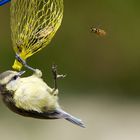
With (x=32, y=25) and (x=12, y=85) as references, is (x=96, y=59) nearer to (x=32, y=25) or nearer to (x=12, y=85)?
(x=32, y=25)

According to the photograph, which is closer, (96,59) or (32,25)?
(32,25)

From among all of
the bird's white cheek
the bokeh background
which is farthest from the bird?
the bokeh background

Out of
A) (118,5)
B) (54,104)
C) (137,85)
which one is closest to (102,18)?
(118,5)

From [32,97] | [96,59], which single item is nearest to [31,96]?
[32,97]

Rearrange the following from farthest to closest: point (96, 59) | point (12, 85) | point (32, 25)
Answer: point (96, 59)
point (32, 25)
point (12, 85)

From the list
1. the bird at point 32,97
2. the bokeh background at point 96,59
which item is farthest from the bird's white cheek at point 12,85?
the bokeh background at point 96,59

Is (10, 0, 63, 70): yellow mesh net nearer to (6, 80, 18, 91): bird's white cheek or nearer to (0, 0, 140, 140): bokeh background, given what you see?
(6, 80, 18, 91): bird's white cheek
